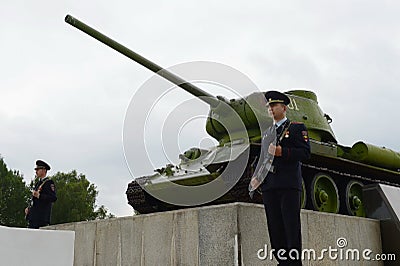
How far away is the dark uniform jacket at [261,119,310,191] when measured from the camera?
4754 mm

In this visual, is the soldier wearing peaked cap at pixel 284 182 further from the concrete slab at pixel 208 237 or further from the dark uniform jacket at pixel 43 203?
the dark uniform jacket at pixel 43 203

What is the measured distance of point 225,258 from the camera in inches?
204

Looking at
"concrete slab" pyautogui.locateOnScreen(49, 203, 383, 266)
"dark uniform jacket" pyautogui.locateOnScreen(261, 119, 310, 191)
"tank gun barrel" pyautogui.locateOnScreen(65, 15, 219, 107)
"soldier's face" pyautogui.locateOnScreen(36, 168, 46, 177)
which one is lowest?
"concrete slab" pyautogui.locateOnScreen(49, 203, 383, 266)

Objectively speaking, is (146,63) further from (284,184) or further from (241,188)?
(284,184)

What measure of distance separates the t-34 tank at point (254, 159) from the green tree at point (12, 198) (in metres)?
23.1

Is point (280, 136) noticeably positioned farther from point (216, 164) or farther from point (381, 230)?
point (216, 164)

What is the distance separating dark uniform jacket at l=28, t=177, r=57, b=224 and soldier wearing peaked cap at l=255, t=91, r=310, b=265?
387 centimetres

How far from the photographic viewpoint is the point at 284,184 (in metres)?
4.75

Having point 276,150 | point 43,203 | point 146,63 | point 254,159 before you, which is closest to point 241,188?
point 254,159

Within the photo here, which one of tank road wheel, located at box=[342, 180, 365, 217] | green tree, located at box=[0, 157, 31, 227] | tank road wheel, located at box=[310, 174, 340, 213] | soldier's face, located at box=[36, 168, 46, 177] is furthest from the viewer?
green tree, located at box=[0, 157, 31, 227]

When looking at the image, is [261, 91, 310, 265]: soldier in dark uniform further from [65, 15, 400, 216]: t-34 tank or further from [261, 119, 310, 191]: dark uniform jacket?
[65, 15, 400, 216]: t-34 tank

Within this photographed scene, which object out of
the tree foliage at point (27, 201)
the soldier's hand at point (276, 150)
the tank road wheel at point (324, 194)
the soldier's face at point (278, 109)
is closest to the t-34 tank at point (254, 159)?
the tank road wheel at point (324, 194)

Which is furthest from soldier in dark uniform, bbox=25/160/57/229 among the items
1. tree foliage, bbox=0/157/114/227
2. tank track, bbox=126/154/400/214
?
tree foliage, bbox=0/157/114/227

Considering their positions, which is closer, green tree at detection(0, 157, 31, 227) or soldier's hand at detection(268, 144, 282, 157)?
soldier's hand at detection(268, 144, 282, 157)
